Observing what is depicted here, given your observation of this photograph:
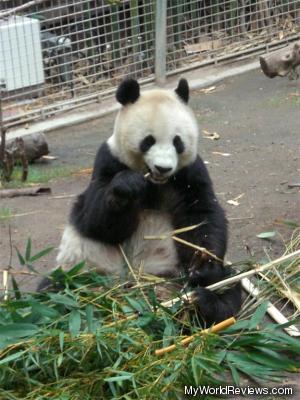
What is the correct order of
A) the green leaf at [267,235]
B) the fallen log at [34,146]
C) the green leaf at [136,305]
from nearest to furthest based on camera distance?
the green leaf at [136,305], the green leaf at [267,235], the fallen log at [34,146]

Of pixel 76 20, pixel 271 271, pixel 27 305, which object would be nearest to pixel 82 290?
pixel 27 305

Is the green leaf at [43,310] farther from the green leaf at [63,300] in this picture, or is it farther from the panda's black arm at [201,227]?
the panda's black arm at [201,227]

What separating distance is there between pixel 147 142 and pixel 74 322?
1087 millimetres

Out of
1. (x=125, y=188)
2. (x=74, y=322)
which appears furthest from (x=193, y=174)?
(x=74, y=322)

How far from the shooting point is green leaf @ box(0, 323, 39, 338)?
4031 mm

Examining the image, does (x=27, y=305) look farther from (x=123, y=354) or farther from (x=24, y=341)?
(x=123, y=354)

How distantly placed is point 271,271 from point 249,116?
4223 millimetres

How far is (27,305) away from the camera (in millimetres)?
4262

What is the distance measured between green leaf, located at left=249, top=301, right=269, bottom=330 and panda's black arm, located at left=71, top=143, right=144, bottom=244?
0.88 metres

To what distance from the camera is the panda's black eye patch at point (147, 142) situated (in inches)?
180

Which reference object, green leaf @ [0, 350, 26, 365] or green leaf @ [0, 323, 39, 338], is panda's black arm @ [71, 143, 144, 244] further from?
green leaf @ [0, 350, 26, 365]

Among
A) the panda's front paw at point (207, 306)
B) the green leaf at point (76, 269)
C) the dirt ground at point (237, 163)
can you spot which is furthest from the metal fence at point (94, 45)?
the panda's front paw at point (207, 306)

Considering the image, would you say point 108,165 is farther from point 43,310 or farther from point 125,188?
point 43,310

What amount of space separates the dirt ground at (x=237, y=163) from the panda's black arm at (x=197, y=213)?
10.8 inches
